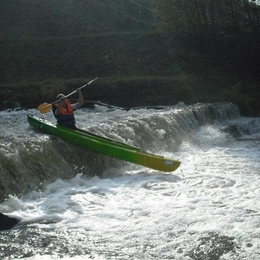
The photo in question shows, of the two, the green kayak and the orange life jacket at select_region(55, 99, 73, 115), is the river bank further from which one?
the green kayak

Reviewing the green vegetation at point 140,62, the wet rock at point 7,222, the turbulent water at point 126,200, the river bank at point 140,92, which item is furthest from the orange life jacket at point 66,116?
the river bank at point 140,92

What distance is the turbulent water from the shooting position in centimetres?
565

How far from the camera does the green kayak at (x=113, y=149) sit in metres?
9.20

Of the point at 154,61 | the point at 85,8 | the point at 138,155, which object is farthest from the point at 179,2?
the point at 138,155

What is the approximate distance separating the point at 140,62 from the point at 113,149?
16155mm

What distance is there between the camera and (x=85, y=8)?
36.2m

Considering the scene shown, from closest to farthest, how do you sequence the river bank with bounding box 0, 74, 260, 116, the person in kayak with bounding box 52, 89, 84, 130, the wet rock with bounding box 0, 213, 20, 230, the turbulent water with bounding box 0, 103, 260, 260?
the turbulent water with bounding box 0, 103, 260, 260 → the wet rock with bounding box 0, 213, 20, 230 → the person in kayak with bounding box 52, 89, 84, 130 → the river bank with bounding box 0, 74, 260, 116

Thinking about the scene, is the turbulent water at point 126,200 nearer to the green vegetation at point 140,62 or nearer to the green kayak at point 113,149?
the green kayak at point 113,149

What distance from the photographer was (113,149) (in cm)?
948

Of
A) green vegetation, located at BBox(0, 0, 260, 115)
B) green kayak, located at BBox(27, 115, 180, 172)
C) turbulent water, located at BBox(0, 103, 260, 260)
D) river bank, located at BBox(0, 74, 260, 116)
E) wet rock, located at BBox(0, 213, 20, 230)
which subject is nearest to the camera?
turbulent water, located at BBox(0, 103, 260, 260)

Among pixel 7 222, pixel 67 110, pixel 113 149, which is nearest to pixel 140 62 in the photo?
pixel 67 110

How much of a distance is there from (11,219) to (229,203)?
3.48m

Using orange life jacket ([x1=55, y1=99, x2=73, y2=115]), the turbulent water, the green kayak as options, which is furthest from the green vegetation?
the green kayak

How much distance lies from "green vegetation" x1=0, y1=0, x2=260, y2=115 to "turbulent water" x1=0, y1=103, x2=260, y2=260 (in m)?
8.22
